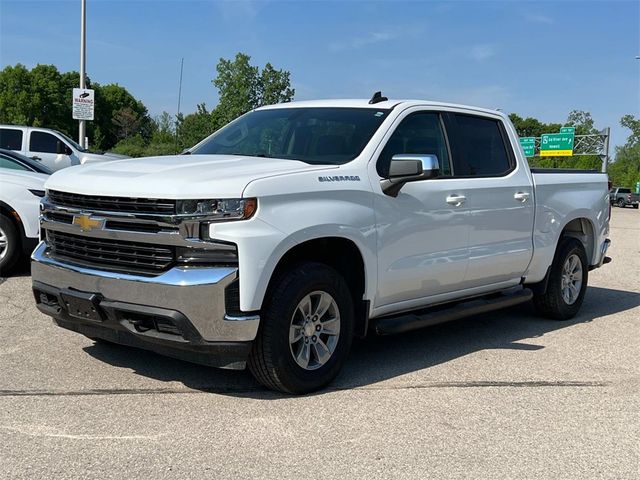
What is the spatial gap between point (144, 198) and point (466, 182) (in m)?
2.74

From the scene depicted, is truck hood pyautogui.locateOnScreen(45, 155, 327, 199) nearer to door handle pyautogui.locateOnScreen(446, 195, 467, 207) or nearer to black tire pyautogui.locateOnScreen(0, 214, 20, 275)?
door handle pyautogui.locateOnScreen(446, 195, 467, 207)

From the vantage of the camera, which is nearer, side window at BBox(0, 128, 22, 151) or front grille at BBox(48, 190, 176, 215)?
front grille at BBox(48, 190, 176, 215)

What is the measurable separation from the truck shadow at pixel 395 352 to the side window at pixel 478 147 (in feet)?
4.85

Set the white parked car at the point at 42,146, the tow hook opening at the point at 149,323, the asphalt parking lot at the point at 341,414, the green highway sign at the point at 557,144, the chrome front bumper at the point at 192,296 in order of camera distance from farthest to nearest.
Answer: the green highway sign at the point at 557,144, the white parked car at the point at 42,146, the tow hook opening at the point at 149,323, the chrome front bumper at the point at 192,296, the asphalt parking lot at the point at 341,414

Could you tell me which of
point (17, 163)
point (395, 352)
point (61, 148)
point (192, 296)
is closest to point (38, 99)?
point (61, 148)

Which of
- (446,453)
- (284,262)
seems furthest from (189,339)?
(446,453)

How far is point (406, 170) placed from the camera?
15.9ft

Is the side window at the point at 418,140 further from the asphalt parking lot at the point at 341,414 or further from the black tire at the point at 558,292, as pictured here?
the black tire at the point at 558,292

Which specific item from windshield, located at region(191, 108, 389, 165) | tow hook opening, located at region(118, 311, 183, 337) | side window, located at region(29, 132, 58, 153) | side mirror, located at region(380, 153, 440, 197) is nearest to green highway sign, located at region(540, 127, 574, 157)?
side window, located at region(29, 132, 58, 153)

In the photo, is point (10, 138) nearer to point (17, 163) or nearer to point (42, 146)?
point (42, 146)

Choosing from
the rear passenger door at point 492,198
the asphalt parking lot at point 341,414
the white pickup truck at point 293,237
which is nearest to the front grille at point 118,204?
the white pickup truck at point 293,237

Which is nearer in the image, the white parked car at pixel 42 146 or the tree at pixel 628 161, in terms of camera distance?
the white parked car at pixel 42 146

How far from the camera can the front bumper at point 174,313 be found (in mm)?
4043

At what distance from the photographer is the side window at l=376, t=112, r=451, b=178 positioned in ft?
17.0
